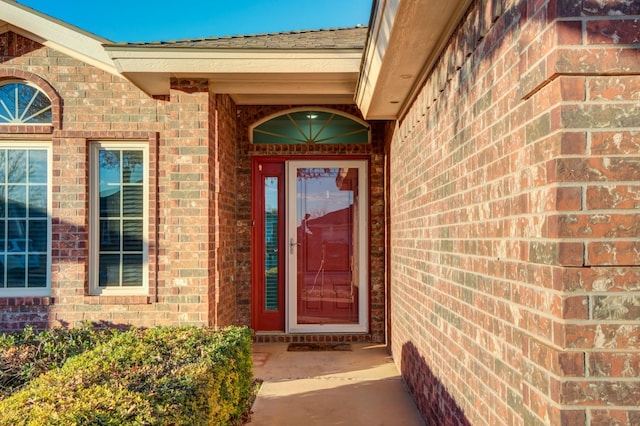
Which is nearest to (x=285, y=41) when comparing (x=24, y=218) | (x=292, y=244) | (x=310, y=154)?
(x=310, y=154)

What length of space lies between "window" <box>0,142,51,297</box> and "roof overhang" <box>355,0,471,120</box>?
12.4ft

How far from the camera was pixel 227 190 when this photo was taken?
5.67 m

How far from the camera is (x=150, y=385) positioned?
253 cm

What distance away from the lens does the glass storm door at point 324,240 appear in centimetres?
630

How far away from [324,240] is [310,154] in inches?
46.2

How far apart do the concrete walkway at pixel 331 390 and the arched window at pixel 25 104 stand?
371 cm

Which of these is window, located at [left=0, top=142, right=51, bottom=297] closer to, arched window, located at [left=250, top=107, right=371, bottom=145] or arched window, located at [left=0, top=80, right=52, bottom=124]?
arched window, located at [left=0, top=80, right=52, bottom=124]

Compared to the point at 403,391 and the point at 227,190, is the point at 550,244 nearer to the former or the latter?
the point at 403,391

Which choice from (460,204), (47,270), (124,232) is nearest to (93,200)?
(124,232)

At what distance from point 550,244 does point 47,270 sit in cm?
539

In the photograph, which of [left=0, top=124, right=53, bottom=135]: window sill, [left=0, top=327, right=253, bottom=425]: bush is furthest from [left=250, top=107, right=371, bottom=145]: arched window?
[left=0, top=327, right=253, bottom=425]: bush

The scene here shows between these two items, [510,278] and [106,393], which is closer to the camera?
[510,278]

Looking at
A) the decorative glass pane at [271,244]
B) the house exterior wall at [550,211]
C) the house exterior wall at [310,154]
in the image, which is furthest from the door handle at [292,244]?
the house exterior wall at [550,211]

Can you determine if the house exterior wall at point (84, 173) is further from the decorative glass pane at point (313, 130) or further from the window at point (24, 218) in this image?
the decorative glass pane at point (313, 130)
